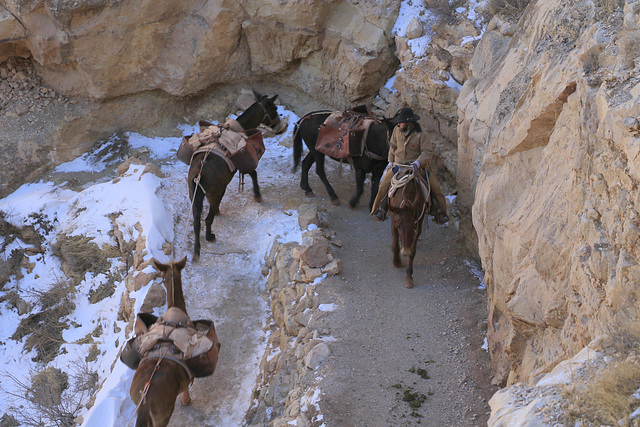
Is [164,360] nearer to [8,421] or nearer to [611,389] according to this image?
[611,389]

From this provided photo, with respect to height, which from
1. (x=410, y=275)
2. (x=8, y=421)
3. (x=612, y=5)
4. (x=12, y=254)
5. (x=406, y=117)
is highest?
(x=612, y=5)

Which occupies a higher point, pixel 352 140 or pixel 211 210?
pixel 352 140

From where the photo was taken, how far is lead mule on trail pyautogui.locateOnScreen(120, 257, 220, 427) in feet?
15.8

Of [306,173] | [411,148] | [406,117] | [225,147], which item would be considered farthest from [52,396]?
[406,117]

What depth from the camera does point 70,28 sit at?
36.6 ft

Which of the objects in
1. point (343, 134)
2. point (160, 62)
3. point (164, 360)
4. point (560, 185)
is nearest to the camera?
point (560, 185)

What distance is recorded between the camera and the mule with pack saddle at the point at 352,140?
9000mm

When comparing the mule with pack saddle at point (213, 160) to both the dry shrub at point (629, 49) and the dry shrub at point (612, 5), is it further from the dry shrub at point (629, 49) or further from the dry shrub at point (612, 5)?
Result: the dry shrub at point (629, 49)

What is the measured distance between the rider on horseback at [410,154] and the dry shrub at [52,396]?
460 cm

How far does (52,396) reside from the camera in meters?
7.16

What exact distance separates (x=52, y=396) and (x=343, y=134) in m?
5.78

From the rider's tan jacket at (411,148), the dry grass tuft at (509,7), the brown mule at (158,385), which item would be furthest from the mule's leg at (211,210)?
the dry grass tuft at (509,7)

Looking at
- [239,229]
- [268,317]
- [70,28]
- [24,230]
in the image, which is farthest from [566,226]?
[70,28]

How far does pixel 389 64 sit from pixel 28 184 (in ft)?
26.6
